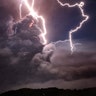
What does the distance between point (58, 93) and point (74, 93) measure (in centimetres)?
255

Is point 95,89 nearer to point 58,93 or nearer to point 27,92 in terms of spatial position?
point 58,93

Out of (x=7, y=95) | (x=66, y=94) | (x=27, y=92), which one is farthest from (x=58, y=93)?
(x=7, y=95)

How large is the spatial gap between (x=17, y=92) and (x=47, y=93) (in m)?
4.17

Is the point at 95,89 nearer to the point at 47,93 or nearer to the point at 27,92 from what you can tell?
the point at 47,93

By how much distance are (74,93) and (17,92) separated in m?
7.77

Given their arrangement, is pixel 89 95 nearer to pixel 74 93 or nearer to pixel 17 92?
pixel 74 93

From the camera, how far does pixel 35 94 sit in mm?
41500

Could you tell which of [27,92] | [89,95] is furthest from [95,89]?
[27,92]

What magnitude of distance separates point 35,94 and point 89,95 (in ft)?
23.9

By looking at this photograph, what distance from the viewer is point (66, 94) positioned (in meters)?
41.7

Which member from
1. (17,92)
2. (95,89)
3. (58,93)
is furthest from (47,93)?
(95,89)

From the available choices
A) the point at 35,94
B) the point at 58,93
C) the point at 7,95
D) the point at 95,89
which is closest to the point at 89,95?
the point at 95,89

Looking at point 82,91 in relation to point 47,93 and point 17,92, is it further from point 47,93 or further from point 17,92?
point 17,92

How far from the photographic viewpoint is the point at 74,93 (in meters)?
41.1
